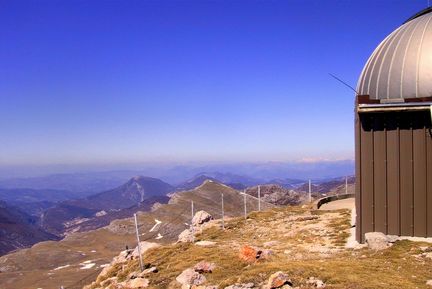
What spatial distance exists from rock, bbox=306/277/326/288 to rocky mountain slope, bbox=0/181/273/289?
84898 mm

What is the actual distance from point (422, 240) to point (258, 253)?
7.63 m

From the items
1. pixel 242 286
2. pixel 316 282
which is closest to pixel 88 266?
pixel 242 286

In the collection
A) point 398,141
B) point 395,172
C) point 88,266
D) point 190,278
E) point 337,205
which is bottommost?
point 88,266

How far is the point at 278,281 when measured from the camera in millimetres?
13883

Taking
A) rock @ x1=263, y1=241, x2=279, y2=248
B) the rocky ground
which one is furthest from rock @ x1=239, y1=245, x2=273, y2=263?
rock @ x1=263, y1=241, x2=279, y2=248

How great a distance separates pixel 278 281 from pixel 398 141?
9606 millimetres

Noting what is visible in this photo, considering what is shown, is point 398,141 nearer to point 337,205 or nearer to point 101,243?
point 337,205

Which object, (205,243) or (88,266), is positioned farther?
(88,266)

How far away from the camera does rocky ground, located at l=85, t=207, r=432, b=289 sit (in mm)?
13992

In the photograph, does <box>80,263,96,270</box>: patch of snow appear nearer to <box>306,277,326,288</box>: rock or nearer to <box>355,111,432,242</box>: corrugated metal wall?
<box>355,111,432,242</box>: corrugated metal wall

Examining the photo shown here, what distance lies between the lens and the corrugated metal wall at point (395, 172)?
1914 centimetres

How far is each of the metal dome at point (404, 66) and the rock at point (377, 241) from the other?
6.24m

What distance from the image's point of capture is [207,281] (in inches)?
644

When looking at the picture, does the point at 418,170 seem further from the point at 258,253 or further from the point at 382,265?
the point at 258,253
